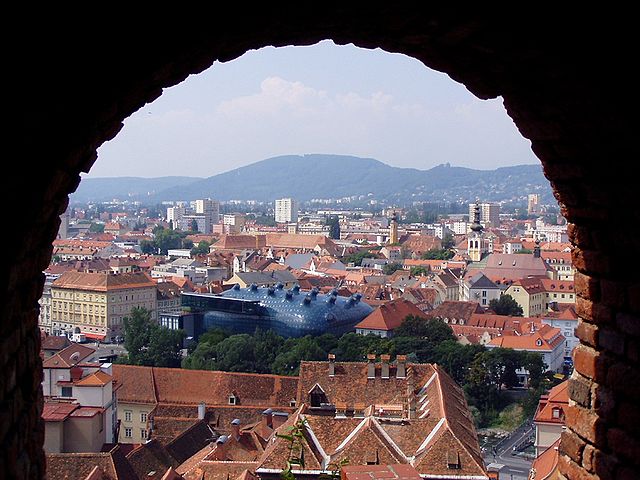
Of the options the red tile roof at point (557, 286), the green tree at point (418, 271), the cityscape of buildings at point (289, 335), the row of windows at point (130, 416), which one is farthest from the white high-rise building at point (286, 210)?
the row of windows at point (130, 416)

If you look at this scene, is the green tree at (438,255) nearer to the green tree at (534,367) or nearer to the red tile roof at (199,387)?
the green tree at (534,367)

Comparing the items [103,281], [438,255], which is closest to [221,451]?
[103,281]

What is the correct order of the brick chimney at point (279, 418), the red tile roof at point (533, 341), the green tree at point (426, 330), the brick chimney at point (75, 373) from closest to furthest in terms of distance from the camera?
1. the brick chimney at point (279, 418)
2. the brick chimney at point (75, 373)
3. the green tree at point (426, 330)
4. the red tile roof at point (533, 341)

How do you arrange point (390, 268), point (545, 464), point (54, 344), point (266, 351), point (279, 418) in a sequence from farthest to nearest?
1. point (390, 268)
2. point (266, 351)
3. point (54, 344)
4. point (279, 418)
5. point (545, 464)

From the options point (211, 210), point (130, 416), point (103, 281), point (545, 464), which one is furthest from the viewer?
point (211, 210)

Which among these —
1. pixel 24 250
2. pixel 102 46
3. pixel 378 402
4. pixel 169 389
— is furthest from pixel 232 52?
pixel 169 389

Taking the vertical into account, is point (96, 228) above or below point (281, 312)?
below

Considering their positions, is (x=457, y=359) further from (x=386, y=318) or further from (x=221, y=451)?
(x=221, y=451)
